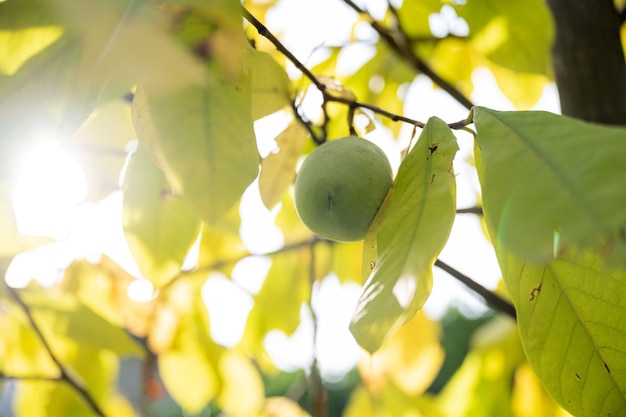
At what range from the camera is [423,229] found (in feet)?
1.48

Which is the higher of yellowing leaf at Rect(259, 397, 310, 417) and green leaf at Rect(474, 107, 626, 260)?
green leaf at Rect(474, 107, 626, 260)

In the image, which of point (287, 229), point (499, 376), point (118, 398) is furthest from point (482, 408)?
point (118, 398)

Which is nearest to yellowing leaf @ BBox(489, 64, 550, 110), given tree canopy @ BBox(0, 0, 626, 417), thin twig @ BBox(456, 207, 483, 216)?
tree canopy @ BBox(0, 0, 626, 417)

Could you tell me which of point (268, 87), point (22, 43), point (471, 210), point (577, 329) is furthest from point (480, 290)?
point (22, 43)

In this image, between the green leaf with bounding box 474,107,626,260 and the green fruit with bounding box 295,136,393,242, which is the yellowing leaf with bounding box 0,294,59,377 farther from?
the green leaf with bounding box 474,107,626,260

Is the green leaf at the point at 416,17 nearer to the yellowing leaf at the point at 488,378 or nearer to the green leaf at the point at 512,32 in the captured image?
the green leaf at the point at 512,32

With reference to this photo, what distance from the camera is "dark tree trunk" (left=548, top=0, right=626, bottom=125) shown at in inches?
37.5

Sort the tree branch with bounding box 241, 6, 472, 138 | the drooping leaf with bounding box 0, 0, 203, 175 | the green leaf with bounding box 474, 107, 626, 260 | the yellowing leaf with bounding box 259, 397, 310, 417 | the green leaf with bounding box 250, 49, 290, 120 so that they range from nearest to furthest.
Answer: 1. the green leaf with bounding box 474, 107, 626, 260
2. the drooping leaf with bounding box 0, 0, 203, 175
3. the tree branch with bounding box 241, 6, 472, 138
4. the green leaf with bounding box 250, 49, 290, 120
5. the yellowing leaf with bounding box 259, 397, 310, 417

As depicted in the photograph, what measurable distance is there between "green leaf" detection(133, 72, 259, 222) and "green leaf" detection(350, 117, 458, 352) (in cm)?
12

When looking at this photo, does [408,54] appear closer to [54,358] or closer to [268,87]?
[268,87]

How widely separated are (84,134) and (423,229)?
0.68 meters

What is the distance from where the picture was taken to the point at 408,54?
105cm

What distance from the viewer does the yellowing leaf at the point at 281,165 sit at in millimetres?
743

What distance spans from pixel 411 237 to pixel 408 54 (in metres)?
0.67
